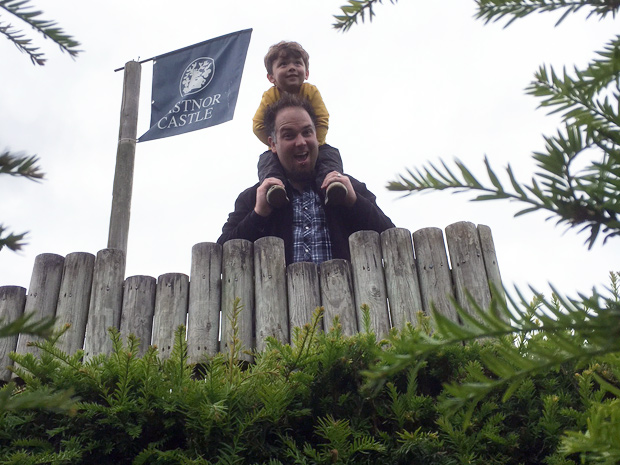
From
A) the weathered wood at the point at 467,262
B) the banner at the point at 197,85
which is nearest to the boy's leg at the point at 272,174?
the weathered wood at the point at 467,262

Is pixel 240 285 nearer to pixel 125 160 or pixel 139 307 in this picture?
pixel 139 307

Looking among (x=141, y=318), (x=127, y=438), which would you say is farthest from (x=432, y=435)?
(x=141, y=318)

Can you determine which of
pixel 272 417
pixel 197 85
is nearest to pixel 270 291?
pixel 272 417

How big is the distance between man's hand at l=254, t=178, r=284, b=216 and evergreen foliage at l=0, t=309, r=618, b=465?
2151mm

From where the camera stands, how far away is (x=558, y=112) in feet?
2.24

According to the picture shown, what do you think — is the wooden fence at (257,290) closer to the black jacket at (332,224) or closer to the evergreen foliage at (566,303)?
the black jacket at (332,224)

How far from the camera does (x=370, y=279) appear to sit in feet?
11.7

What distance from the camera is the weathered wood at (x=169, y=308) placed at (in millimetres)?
3484

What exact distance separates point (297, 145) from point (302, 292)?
1335mm

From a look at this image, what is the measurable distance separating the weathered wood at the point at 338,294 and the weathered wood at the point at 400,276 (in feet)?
0.67

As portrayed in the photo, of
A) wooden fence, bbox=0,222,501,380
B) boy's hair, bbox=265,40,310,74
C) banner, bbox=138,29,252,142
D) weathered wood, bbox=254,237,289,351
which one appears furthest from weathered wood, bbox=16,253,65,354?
banner, bbox=138,29,252,142

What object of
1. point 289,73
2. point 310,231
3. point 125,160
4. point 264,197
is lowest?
point 310,231

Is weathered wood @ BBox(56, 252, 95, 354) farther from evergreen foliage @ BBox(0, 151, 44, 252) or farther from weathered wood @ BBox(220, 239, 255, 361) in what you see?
evergreen foliage @ BBox(0, 151, 44, 252)

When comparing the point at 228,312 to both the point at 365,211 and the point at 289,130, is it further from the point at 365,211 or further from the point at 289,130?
the point at 289,130
